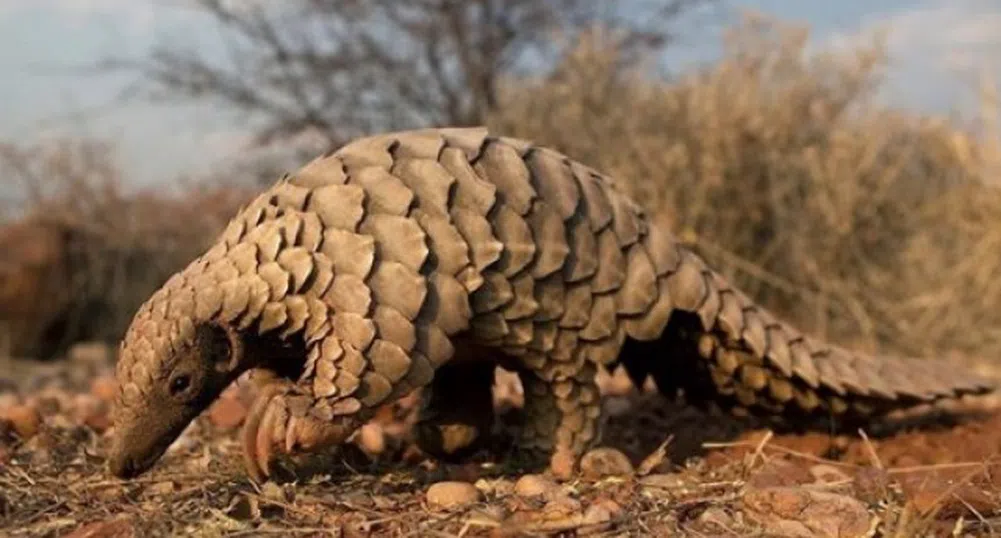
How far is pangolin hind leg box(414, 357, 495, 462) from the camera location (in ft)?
10.2

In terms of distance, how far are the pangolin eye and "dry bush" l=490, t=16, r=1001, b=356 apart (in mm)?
4461

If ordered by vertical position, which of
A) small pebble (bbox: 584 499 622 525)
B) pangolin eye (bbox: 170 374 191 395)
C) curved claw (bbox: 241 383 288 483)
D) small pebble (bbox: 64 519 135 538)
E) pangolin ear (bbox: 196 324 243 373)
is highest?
pangolin ear (bbox: 196 324 243 373)

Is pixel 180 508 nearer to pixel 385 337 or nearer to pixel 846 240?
pixel 385 337

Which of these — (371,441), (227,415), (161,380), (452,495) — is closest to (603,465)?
(452,495)

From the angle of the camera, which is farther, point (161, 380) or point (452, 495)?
point (161, 380)

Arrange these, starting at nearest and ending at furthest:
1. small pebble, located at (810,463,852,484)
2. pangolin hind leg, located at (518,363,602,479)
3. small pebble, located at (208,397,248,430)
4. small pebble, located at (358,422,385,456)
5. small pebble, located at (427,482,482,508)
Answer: small pebble, located at (427,482,482,508) < small pebble, located at (810,463,852,484) < pangolin hind leg, located at (518,363,602,479) < small pebble, located at (358,422,385,456) < small pebble, located at (208,397,248,430)

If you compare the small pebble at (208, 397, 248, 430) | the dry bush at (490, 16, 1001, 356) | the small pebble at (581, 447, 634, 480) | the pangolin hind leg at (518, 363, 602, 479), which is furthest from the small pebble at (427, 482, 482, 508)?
the dry bush at (490, 16, 1001, 356)

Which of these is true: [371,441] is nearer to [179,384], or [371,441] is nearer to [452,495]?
[179,384]

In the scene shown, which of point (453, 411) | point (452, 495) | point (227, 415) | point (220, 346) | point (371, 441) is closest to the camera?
point (452, 495)

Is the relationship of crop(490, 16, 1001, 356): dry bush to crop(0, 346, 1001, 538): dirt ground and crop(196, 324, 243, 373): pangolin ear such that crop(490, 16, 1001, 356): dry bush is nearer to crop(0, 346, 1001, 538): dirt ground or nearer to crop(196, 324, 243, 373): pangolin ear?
crop(0, 346, 1001, 538): dirt ground

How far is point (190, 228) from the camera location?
10016 millimetres

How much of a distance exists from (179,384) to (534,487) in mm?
791

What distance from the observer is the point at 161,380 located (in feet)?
8.25

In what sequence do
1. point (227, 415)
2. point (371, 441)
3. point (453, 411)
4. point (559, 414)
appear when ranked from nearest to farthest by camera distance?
point (559, 414) < point (453, 411) < point (371, 441) < point (227, 415)
